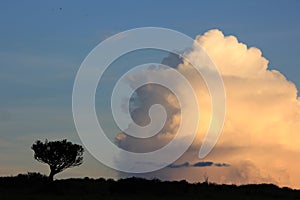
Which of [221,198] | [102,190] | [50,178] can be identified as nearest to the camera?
[221,198]

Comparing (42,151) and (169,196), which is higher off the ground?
(42,151)

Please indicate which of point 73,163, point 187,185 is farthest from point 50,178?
point 187,185

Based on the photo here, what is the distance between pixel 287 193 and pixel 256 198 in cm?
1294

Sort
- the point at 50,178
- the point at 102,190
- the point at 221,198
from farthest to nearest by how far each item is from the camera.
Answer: the point at 50,178
the point at 102,190
the point at 221,198

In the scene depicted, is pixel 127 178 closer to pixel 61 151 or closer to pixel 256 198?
pixel 61 151

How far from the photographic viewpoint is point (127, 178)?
265ft

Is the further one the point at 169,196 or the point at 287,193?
the point at 287,193

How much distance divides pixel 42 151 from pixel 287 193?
35385 millimetres

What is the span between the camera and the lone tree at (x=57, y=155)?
283ft

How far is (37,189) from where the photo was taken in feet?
260

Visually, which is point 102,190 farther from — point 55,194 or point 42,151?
point 42,151

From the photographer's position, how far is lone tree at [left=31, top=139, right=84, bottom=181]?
8619cm

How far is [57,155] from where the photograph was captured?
8600 centimetres

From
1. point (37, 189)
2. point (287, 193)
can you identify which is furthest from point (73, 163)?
point (287, 193)
